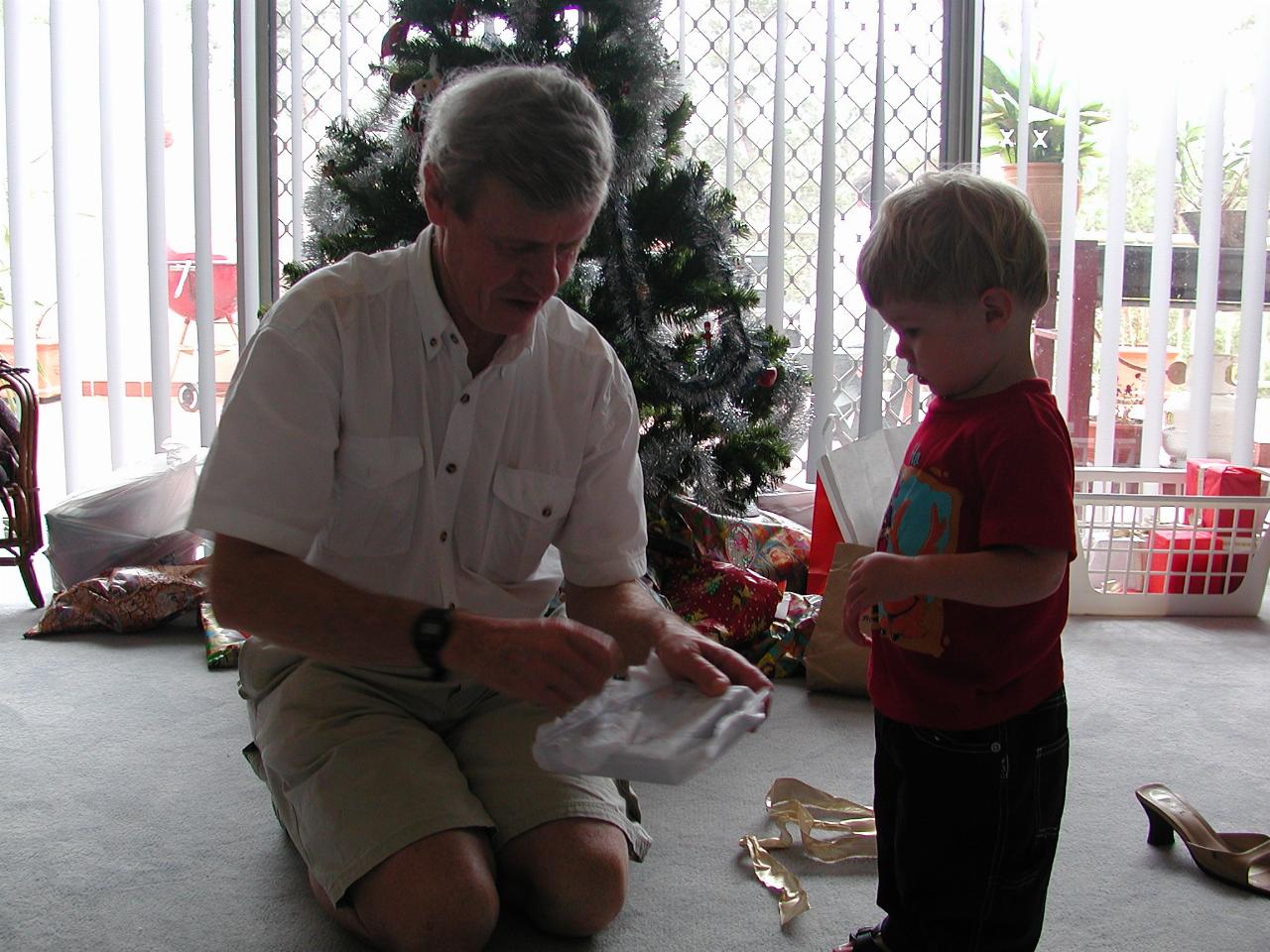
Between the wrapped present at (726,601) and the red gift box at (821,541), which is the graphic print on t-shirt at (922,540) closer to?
the wrapped present at (726,601)

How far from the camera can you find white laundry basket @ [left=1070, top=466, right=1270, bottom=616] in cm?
267

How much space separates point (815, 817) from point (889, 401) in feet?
5.93

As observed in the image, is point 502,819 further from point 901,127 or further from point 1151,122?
point 1151,122

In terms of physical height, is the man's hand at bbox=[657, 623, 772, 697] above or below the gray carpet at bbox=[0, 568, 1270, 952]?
above

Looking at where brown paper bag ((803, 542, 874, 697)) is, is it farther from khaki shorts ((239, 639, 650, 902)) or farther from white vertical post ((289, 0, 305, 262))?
white vertical post ((289, 0, 305, 262))

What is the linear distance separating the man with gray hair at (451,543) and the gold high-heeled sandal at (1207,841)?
2.28 feet

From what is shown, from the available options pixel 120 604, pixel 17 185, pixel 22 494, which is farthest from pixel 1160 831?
pixel 17 185

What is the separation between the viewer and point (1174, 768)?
1794mm

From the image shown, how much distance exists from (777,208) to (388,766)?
2260 mm

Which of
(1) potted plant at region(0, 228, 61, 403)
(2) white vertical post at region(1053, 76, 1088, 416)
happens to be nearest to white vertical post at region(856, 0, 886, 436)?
(2) white vertical post at region(1053, 76, 1088, 416)

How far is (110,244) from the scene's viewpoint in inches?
126

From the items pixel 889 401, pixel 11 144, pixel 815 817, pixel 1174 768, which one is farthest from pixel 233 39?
pixel 1174 768

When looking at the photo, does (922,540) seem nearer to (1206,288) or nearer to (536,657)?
(536,657)

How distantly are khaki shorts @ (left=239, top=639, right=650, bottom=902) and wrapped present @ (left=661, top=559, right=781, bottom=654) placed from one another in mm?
875
